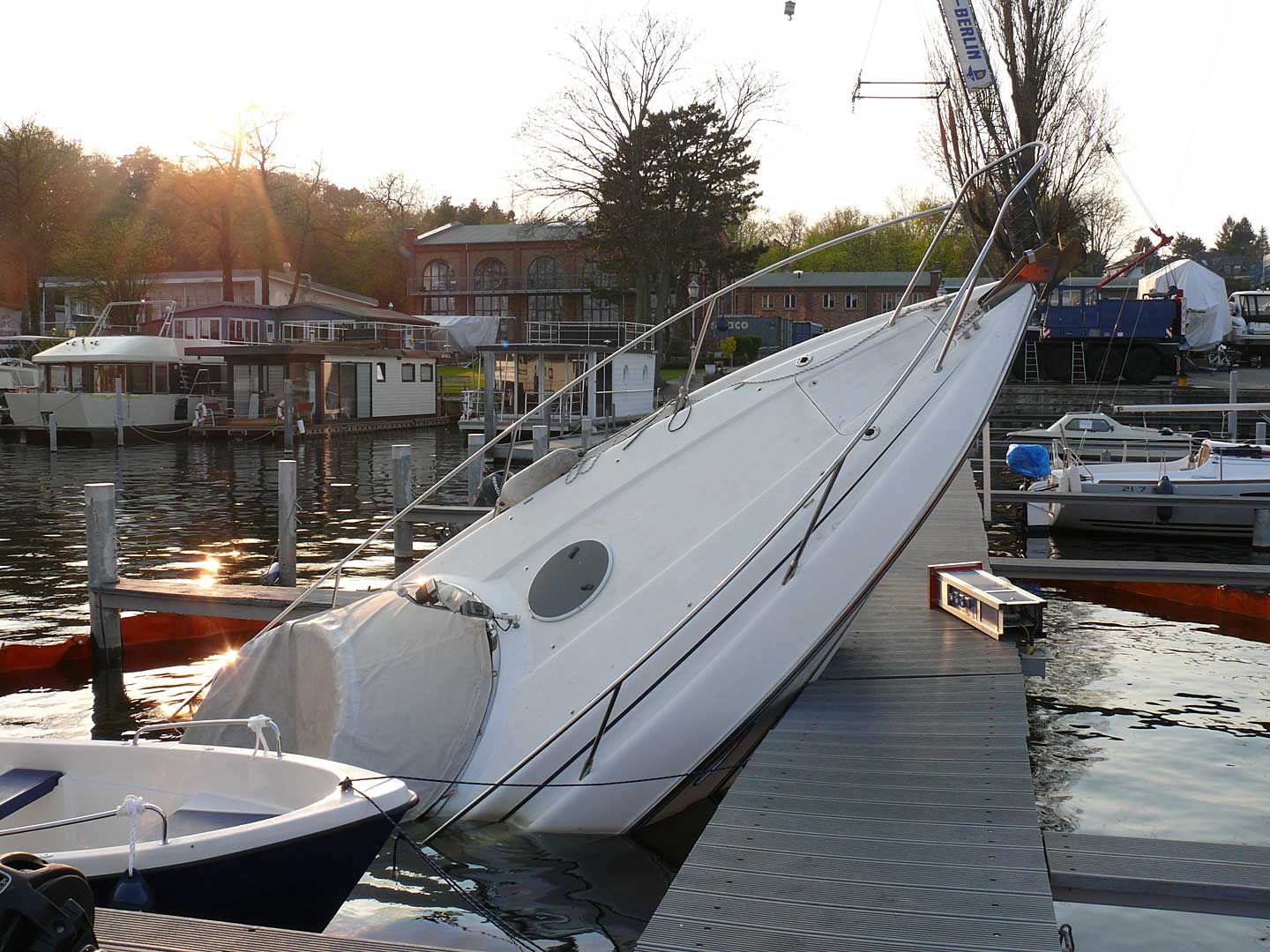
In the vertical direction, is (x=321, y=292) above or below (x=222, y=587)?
above

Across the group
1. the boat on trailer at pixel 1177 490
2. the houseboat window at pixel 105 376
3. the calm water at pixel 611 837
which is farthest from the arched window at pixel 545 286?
the boat on trailer at pixel 1177 490

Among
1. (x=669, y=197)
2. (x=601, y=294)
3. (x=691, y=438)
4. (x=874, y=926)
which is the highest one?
(x=669, y=197)

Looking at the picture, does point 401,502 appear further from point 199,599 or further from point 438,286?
point 438,286

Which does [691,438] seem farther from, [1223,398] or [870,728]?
[1223,398]

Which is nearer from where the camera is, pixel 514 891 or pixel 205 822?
pixel 205 822

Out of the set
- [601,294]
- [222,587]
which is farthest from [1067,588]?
[601,294]

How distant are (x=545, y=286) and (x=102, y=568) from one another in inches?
2526

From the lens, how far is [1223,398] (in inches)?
1351

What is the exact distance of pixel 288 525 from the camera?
Result: 13.0 meters

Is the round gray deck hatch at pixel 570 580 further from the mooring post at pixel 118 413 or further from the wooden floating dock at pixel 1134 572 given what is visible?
the mooring post at pixel 118 413

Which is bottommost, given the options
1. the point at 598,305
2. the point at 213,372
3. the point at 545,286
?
the point at 213,372

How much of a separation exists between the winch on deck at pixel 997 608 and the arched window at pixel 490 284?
68.0 meters

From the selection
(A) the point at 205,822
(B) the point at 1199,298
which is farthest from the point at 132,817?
(B) the point at 1199,298

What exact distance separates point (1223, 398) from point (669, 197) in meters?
21.8
